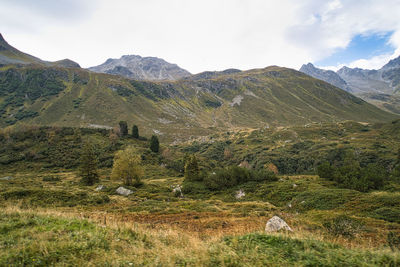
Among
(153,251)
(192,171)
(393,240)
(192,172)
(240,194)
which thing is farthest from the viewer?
(192,172)

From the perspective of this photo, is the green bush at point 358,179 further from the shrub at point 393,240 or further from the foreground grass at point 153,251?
the foreground grass at point 153,251

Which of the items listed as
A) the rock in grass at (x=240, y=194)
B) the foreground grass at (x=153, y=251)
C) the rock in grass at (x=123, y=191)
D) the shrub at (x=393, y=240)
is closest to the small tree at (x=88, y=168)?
the rock in grass at (x=123, y=191)

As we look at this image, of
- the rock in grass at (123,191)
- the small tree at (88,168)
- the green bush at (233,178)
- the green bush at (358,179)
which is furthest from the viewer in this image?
the small tree at (88,168)

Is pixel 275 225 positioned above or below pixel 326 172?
above

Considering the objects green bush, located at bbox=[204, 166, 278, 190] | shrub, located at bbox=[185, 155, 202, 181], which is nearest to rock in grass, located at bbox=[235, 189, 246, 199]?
green bush, located at bbox=[204, 166, 278, 190]

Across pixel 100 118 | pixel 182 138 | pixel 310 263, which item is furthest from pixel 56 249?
pixel 100 118

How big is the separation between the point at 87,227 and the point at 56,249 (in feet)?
8.65

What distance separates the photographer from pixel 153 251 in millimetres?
6461

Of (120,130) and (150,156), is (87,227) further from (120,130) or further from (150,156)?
(120,130)

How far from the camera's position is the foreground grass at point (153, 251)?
5.55 metres

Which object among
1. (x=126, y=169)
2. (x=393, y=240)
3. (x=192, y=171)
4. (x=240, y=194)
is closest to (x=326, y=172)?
(x=240, y=194)

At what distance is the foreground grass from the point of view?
218 inches

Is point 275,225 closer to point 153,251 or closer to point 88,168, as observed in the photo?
point 153,251

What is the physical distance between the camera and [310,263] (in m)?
5.58
